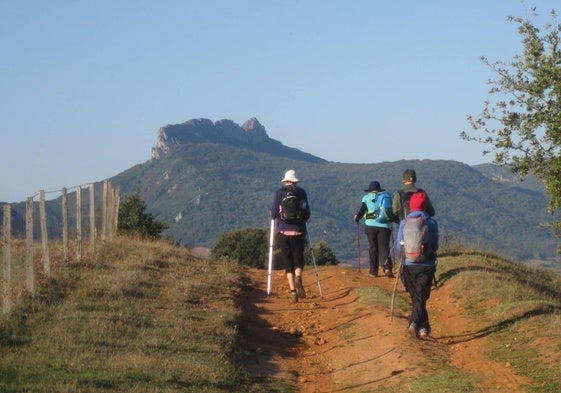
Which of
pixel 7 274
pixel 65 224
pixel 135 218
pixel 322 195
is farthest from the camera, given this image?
pixel 322 195

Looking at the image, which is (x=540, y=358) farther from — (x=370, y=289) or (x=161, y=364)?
(x=370, y=289)

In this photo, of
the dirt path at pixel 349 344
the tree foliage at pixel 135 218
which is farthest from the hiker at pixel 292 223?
the tree foliage at pixel 135 218

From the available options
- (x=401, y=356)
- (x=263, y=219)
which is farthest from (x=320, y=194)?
(x=401, y=356)

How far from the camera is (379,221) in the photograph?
1855 centimetres

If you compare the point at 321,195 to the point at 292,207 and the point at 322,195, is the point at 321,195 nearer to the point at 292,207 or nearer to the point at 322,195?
the point at 322,195

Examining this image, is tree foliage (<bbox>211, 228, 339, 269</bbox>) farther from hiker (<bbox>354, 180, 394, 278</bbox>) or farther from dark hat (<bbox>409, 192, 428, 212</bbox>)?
dark hat (<bbox>409, 192, 428, 212</bbox>)

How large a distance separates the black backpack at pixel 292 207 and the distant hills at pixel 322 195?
90394mm

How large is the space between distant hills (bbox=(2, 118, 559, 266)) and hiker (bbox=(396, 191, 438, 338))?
93847mm

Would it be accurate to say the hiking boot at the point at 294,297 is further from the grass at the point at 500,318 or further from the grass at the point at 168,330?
the grass at the point at 500,318

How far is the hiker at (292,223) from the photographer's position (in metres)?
15.9

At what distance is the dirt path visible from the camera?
1071cm

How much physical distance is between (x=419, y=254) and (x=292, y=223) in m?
4.12

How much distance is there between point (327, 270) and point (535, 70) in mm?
6974

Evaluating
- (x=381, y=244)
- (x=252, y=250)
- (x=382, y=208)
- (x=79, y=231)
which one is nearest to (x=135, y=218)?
(x=252, y=250)
